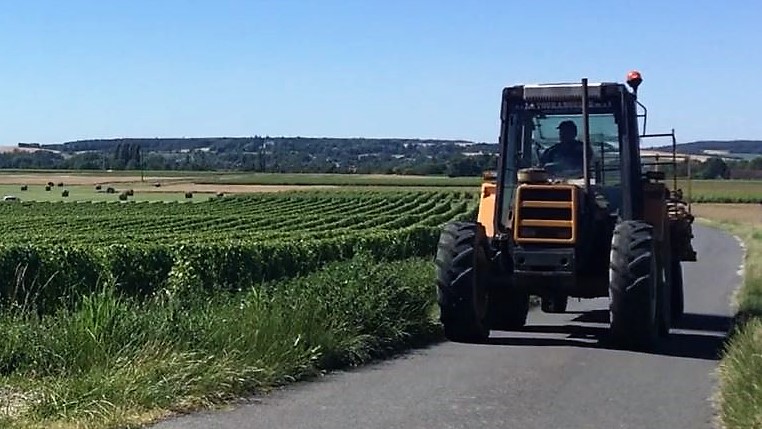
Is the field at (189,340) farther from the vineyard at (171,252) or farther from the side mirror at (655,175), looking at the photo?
the side mirror at (655,175)

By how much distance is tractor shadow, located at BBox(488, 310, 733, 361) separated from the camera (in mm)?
13039

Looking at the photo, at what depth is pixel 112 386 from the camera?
28.5ft

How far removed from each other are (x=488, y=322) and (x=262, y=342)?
441 cm

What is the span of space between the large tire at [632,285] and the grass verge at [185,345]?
7.12ft

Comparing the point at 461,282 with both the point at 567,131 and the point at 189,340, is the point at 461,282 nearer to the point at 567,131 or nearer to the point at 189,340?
the point at 567,131

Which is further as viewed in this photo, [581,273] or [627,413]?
[581,273]

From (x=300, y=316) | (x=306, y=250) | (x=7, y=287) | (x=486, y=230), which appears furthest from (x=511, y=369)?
(x=306, y=250)

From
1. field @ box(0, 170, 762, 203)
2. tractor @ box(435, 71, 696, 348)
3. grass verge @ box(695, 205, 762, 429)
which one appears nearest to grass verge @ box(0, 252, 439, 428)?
tractor @ box(435, 71, 696, 348)

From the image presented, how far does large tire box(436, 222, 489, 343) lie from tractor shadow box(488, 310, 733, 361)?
1.44 feet

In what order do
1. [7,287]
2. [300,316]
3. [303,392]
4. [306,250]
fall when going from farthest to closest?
[306,250] < [7,287] < [300,316] < [303,392]

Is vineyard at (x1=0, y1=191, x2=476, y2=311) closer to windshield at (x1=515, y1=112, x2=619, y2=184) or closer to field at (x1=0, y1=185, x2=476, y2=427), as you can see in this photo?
field at (x1=0, y1=185, x2=476, y2=427)

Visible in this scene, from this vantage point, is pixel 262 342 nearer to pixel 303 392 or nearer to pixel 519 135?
pixel 303 392

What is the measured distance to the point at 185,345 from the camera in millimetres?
10133

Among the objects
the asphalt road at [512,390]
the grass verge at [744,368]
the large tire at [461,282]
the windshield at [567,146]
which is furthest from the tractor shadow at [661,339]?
the windshield at [567,146]
